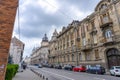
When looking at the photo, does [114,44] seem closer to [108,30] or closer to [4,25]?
[108,30]

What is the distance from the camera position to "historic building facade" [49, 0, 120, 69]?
2855 centimetres

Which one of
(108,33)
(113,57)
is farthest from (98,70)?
(108,33)

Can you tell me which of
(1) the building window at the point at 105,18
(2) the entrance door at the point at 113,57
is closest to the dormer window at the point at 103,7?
(1) the building window at the point at 105,18

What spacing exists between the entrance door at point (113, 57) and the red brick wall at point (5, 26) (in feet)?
84.7

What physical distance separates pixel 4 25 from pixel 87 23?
A: 33.3m

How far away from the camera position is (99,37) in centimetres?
3225

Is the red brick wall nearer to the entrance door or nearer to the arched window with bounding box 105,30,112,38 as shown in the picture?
the entrance door

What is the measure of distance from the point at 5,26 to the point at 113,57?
88.6 feet

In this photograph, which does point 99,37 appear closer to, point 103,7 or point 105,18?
point 105,18

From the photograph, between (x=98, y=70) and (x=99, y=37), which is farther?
(x=99, y=37)

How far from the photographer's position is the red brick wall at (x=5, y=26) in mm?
5996

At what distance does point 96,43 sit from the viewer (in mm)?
33312

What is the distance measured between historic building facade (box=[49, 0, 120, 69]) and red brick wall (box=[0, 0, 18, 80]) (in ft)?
81.8

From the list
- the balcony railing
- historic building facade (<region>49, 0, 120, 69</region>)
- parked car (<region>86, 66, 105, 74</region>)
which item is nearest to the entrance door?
historic building facade (<region>49, 0, 120, 69</region>)
